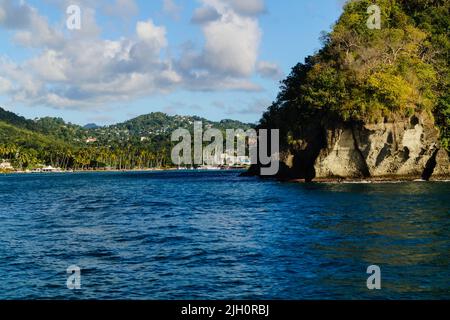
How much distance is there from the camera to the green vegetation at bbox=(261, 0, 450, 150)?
250ft

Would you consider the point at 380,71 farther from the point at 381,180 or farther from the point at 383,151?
the point at 381,180

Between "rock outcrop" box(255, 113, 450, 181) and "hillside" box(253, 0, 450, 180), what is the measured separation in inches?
6.0

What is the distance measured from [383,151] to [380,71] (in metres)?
12.6

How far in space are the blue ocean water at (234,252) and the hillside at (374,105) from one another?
33.3 meters

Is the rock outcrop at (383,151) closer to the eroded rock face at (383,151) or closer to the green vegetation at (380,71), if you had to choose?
the eroded rock face at (383,151)

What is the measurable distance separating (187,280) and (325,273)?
5751 millimetres

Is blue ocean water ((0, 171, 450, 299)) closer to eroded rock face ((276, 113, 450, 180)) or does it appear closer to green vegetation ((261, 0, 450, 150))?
eroded rock face ((276, 113, 450, 180))

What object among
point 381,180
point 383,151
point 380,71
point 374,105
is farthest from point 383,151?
point 380,71

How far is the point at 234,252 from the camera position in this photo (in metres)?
25.6

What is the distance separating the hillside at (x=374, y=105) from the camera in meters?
76.2

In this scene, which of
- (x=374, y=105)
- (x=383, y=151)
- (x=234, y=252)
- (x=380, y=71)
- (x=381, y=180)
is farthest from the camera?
(x=381, y=180)

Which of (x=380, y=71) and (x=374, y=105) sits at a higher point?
(x=380, y=71)

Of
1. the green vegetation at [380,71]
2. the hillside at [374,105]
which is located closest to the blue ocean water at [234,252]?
the hillside at [374,105]
